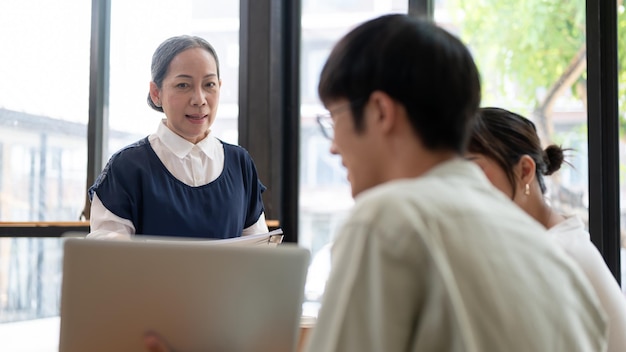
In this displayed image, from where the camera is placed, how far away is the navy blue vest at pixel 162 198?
195cm

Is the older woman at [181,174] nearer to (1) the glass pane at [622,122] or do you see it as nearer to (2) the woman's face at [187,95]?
(2) the woman's face at [187,95]

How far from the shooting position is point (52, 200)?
3.60 metres

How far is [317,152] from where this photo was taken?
11.5 feet

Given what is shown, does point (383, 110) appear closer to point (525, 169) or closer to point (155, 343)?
point (155, 343)

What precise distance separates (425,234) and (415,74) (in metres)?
0.23

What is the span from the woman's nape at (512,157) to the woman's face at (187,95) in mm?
883

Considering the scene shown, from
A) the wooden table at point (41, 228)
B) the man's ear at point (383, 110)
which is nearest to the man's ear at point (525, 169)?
the man's ear at point (383, 110)

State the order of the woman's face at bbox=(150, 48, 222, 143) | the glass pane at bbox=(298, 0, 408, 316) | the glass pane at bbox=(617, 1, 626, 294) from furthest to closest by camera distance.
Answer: the glass pane at bbox=(298, 0, 408, 316)
the glass pane at bbox=(617, 1, 626, 294)
the woman's face at bbox=(150, 48, 222, 143)

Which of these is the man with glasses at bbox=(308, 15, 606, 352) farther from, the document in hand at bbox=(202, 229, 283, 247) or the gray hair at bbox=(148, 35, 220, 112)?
the gray hair at bbox=(148, 35, 220, 112)

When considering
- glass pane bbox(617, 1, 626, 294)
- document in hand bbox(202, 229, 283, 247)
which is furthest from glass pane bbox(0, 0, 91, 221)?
glass pane bbox(617, 1, 626, 294)

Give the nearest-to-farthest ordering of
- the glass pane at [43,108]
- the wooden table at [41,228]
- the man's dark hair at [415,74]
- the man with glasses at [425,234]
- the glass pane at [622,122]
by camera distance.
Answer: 1. the man with glasses at [425,234]
2. the man's dark hair at [415,74]
3. the glass pane at [622,122]
4. the wooden table at [41,228]
5. the glass pane at [43,108]

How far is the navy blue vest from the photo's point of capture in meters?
1.95

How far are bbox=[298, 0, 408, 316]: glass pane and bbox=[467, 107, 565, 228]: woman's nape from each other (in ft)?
5.93

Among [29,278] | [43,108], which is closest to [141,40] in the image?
[43,108]
